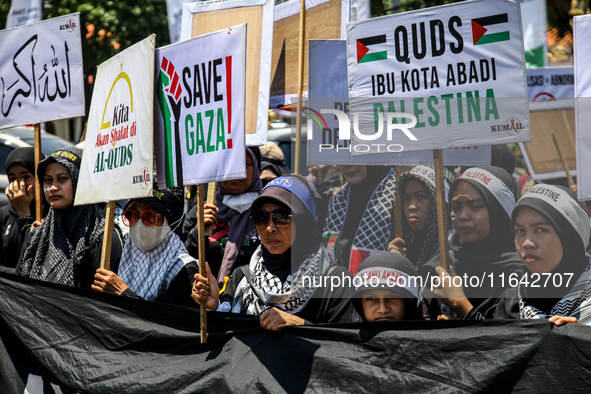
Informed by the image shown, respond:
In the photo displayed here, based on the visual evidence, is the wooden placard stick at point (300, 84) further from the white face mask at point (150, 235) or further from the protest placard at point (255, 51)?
the white face mask at point (150, 235)

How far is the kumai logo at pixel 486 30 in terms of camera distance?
2562 millimetres

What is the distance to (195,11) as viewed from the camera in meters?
3.99

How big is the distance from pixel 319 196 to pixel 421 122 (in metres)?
0.59

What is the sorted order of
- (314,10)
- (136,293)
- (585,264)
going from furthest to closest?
(314,10), (136,293), (585,264)

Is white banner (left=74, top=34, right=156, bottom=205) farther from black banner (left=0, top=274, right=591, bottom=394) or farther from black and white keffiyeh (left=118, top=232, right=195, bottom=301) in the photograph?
black banner (left=0, top=274, right=591, bottom=394)

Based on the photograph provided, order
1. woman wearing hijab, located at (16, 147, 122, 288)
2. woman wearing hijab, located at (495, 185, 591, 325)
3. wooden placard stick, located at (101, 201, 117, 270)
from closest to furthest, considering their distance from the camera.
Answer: woman wearing hijab, located at (495, 185, 591, 325), wooden placard stick, located at (101, 201, 117, 270), woman wearing hijab, located at (16, 147, 122, 288)

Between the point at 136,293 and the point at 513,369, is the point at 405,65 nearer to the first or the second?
the point at 513,369

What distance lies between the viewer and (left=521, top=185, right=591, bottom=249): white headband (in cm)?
232

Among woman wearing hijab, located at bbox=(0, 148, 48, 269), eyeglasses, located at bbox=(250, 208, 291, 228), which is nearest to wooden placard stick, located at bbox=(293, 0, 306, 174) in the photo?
eyeglasses, located at bbox=(250, 208, 291, 228)

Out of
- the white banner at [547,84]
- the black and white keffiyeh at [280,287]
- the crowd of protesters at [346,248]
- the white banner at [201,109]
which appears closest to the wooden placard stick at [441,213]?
the crowd of protesters at [346,248]

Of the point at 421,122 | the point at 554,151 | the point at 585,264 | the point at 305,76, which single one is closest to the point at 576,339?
the point at 585,264

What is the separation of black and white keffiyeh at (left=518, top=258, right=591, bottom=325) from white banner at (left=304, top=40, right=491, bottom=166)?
41.6 inches

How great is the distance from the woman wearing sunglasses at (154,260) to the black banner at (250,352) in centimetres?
19

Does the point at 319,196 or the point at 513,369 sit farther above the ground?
the point at 319,196
